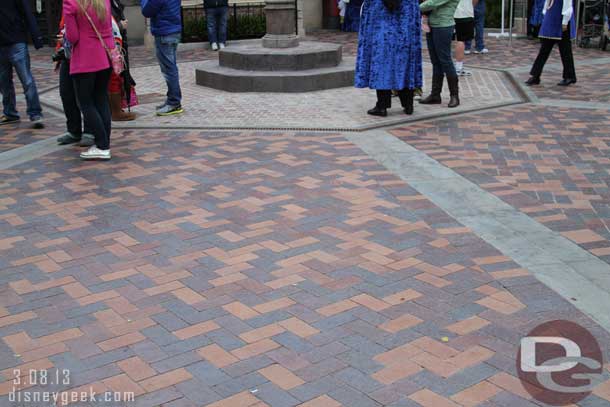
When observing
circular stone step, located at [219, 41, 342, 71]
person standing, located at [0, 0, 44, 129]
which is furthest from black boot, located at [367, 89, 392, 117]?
person standing, located at [0, 0, 44, 129]

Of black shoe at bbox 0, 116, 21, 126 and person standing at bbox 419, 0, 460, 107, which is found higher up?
person standing at bbox 419, 0, 460, 107

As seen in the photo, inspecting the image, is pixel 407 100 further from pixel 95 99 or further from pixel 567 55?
pixel 95 99

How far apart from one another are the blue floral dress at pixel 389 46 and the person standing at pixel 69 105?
2.97 m

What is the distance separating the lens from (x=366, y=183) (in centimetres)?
629

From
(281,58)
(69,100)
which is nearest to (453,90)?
(281,58)

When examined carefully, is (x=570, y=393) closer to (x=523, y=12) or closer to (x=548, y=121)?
(x=548, y=121)

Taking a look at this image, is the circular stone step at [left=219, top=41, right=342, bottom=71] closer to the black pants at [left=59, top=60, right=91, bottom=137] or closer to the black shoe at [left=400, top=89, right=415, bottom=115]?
the black shoe at [left=400, top=89, right=415, bottom=115]

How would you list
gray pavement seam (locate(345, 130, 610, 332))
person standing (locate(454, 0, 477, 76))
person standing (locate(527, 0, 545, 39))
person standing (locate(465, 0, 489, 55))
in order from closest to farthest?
1. gray pavement seam (locate(345, 130, 610, 332))
2. person standing (locate(454, 0, 477, 76))
3. person standing (locate(465, 0, 489, 55))
4. person standing (locate(527, 0, 545, 39))

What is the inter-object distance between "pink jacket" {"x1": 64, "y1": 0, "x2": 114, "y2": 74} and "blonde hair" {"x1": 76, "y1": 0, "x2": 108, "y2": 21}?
0.03 meters

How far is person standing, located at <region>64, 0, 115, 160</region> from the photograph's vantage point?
683cm

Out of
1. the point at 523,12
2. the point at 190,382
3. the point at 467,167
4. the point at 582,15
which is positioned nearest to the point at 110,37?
the point at 467,167

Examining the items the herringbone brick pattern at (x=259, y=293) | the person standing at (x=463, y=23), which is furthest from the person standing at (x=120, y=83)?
the person standing at (x=463, y=23)

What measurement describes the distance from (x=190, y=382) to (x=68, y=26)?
436cm

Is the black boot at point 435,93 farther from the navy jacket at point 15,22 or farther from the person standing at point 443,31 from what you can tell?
the navy jacket at point 15,22
